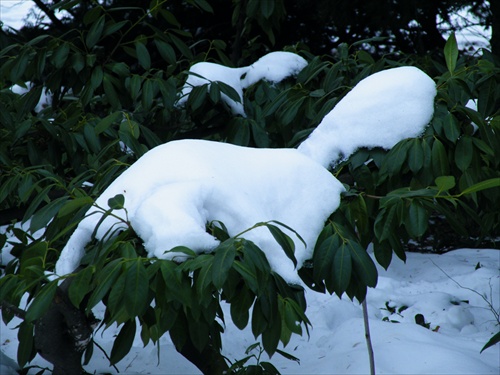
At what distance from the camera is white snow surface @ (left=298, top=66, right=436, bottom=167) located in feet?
4.74

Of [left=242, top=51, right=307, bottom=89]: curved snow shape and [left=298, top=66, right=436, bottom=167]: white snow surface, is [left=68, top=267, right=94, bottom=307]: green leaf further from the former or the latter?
[left=242, top=51, right=307, bottom=89]: curved snow shape

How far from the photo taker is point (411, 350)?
2.28 m

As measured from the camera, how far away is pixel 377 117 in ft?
4.79

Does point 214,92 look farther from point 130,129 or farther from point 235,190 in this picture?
point 235,190

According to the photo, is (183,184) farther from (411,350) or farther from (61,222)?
(411,350)

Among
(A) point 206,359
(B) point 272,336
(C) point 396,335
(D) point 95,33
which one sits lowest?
(C) point 396,335

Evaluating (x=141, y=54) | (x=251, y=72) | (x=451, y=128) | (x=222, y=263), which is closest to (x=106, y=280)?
(x=222, y=263)

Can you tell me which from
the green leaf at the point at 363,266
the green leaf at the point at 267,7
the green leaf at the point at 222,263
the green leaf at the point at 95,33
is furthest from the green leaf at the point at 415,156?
the green leaf at the point at 267,7

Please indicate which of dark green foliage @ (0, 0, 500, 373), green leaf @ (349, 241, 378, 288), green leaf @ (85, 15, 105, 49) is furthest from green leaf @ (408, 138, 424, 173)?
green leaf @ (85, 15, 105, 49)

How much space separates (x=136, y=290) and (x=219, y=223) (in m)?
0.24

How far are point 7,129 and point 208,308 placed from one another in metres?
1.26

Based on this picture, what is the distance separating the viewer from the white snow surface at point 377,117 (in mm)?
1444

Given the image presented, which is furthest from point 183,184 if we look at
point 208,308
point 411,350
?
point 411,350

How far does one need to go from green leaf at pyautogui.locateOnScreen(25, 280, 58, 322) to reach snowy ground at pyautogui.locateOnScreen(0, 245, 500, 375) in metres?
1.37
